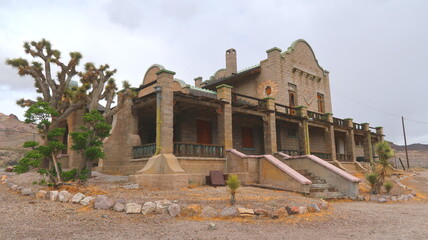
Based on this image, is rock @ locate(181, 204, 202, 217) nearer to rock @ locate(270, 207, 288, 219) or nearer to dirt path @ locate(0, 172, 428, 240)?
A: dirt path @ locate(0, 172, 428, 240)

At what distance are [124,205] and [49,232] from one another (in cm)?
220

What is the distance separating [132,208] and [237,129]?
13.5 m

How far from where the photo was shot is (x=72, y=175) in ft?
37.1

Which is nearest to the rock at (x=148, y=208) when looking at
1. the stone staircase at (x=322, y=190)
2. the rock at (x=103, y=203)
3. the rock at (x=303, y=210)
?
the rock at (x=103, y=203)

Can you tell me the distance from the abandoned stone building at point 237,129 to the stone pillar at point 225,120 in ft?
0.17

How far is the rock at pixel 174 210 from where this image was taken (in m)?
7.45

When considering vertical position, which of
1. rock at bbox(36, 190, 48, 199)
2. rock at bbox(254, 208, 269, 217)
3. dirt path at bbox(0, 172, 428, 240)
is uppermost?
rock at bbox(36, 190, 48, 199)

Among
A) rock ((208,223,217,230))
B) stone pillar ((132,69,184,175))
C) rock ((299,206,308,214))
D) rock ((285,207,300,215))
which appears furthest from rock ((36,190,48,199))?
rock ((299,206,308,214))

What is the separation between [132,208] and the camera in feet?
25.0

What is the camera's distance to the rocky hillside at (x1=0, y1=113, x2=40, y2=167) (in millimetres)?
34366

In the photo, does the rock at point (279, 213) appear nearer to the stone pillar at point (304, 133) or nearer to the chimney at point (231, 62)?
the stone pillar at point (304, 133)

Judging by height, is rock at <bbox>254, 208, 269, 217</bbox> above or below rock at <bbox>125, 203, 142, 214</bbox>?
below

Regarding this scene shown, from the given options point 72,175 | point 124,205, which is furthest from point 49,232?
point 72,175

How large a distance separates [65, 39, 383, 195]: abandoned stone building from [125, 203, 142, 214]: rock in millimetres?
3715
